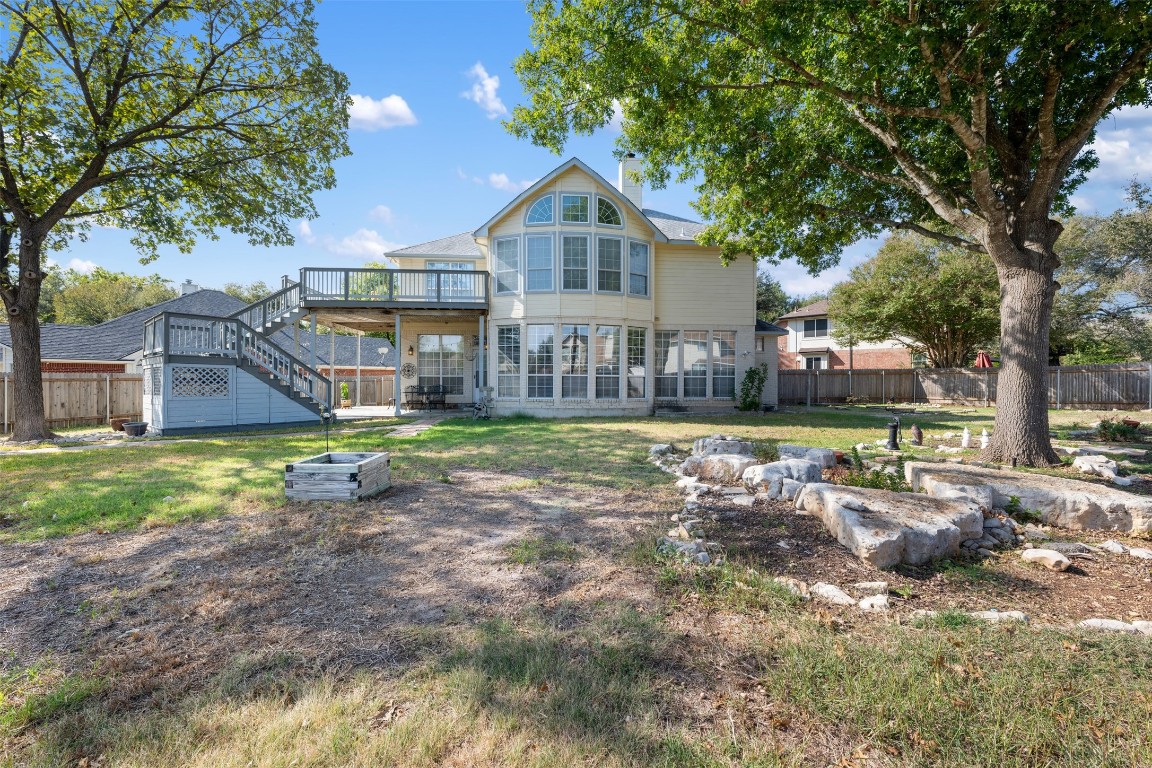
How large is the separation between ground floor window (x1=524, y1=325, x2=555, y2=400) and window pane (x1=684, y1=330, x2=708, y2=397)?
4774 mm

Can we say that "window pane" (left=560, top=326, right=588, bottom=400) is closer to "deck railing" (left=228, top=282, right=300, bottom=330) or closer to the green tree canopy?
"deck railing" (left=228, top=282, right=300, bottom=330)

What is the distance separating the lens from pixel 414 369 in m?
19.0

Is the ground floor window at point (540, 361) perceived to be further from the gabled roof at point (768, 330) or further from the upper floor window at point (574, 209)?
the gabled roof at point (768, 330)

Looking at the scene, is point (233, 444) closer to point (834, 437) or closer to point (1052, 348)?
point (834, 437)

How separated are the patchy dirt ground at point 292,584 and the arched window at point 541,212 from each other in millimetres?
11647

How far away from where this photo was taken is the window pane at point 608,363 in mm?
15570

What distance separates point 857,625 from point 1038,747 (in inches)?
38.2

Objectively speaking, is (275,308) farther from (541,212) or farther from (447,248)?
(541,212)

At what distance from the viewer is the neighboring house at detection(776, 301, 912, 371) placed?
34656 mm

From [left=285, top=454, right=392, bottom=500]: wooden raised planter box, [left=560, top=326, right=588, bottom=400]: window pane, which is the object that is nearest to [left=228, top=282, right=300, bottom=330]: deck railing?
[left=560, top=326, right=588, bottom=400]: window pane

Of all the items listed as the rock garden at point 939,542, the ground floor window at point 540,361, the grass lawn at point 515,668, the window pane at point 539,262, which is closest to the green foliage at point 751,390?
the ground floor window at point 540,361

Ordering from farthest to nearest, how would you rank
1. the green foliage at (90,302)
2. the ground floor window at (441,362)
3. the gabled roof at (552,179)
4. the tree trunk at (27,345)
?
the green foliage at (90,302), the ground floor window at (441,362), the gabled roof at (552,179), the tree trunk at (27,345)

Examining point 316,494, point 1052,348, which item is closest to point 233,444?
point 316,494

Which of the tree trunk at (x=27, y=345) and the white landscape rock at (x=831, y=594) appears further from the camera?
the tree trunk at (x=27, y=345)
